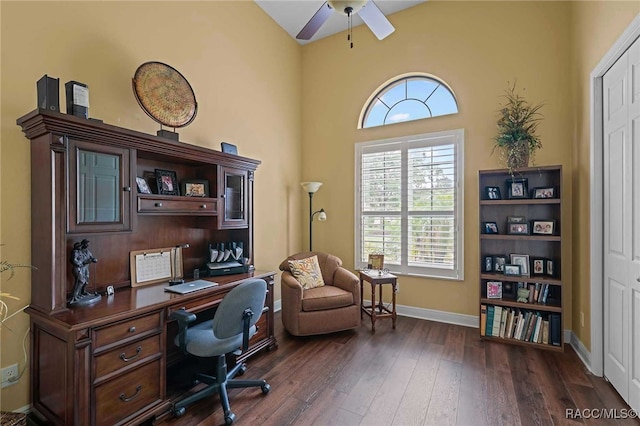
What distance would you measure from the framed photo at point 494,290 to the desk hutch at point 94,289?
276cm

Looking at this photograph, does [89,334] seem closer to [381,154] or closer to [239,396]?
[239,396]

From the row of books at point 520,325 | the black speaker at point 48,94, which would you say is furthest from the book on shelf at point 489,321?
the black speaker at point 48,94

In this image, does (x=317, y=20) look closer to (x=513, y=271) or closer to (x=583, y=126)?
(x=583, y=126)

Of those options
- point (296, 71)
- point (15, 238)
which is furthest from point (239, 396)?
point (296, 71)

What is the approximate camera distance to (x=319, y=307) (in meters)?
3.15

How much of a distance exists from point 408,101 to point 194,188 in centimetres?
298

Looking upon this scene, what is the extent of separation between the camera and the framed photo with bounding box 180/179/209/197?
2.65 metres

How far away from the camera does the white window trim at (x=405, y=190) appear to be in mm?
3541

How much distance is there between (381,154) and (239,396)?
3195 mm

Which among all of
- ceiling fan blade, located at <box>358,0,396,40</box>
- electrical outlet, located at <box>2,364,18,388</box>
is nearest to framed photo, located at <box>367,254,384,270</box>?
ceiling fan blade, located at <box>358,0,396,40</box>

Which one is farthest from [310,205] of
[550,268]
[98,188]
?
[550,268]

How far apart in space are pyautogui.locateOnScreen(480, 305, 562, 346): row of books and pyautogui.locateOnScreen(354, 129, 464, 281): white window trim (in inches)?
21.2

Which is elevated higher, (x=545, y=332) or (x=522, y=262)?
(x=522, y=262)

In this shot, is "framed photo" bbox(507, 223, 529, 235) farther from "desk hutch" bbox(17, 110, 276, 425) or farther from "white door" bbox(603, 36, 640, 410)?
"desk hutch" bbox(17, 110, 276, 425)
